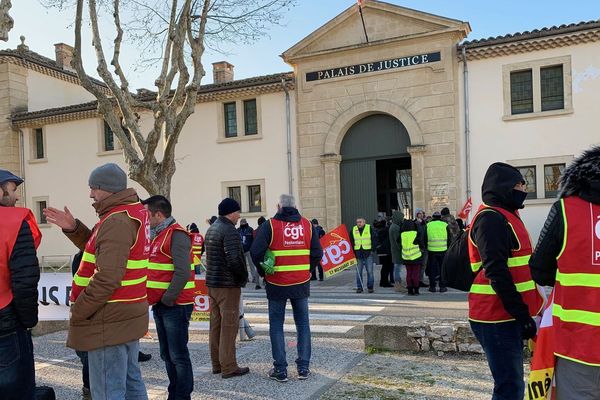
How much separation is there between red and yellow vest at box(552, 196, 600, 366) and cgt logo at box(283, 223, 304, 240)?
3.17 meters

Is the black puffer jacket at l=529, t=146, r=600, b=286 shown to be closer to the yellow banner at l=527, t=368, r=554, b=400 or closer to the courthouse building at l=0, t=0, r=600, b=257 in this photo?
the yellow banner at l=527, t=368, r=554, b=400

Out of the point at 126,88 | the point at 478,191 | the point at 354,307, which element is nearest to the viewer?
the point at 354,307

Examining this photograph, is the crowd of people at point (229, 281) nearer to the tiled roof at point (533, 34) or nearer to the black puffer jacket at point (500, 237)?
the black puffer jacket at point (500, 237)

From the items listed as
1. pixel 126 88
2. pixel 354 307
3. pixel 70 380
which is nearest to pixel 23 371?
pixel 70 380

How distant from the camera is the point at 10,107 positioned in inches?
920

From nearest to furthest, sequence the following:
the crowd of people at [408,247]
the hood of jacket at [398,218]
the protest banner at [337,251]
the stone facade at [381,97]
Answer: the crowd of people at [408,247] → the protest banner at [337,251] → the hood of jacket at [398,218] → the stone facade at [381,97]

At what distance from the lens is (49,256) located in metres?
22.6

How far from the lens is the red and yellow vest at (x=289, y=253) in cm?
528

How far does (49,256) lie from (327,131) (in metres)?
13.9

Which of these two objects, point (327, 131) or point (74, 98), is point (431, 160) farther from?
point (74, 98)

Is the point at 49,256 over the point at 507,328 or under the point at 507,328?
under

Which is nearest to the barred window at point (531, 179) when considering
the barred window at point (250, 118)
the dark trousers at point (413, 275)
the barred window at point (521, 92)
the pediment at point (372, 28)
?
the barred window at point (521, 92)

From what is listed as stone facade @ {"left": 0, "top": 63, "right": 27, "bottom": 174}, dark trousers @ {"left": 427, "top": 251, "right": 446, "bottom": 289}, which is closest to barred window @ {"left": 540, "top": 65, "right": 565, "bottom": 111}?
dark trousers @ {"left": 427, "top": 251, "right": 446, "bottom": 289}

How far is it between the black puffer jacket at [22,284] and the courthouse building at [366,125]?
1482cm
